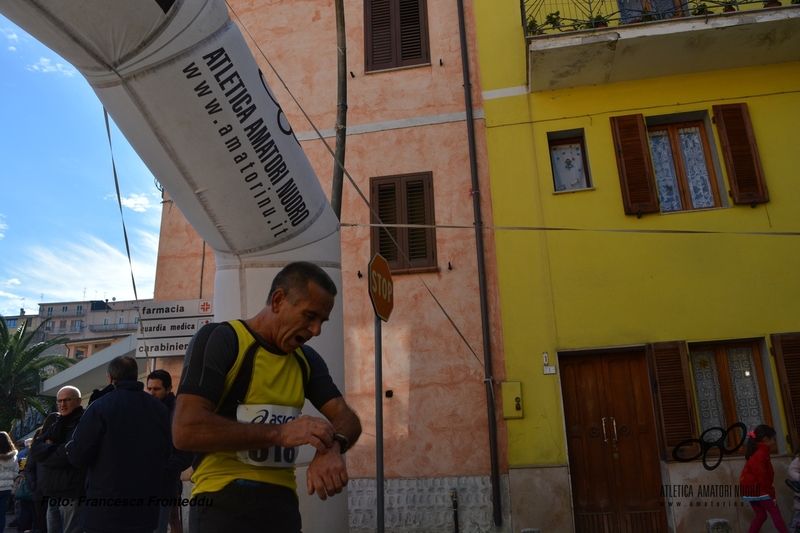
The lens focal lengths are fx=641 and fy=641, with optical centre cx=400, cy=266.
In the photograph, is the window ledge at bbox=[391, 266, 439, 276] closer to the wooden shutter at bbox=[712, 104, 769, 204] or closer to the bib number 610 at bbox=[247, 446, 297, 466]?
the wooden shutter at bbox=[712, 104, 769, 204]

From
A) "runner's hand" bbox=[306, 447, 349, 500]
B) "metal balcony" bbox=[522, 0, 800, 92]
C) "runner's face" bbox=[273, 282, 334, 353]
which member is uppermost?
"metal balcony" bbox=[522, 0, 800, 92]

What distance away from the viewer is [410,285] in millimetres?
9789

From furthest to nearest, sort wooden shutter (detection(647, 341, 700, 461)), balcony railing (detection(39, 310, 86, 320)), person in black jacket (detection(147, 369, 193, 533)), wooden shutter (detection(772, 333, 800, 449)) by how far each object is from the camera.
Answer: balcony railing (detection(39, 310, 86, 320)) < wooden shutter (detection(647, 341, 700, 461)) < wooden shutter (detection(772, 333, 800, 449)) < person in black jacket (detection(147, 369, 193, 533))

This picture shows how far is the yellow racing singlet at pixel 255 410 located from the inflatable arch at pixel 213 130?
2066mm

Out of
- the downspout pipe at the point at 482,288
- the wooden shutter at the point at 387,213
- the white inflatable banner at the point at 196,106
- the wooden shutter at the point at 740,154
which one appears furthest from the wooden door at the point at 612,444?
the white inflatable banner at the point at 196,106

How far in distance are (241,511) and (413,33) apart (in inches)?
403

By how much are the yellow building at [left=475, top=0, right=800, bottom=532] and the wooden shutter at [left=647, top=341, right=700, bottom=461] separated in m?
0.02

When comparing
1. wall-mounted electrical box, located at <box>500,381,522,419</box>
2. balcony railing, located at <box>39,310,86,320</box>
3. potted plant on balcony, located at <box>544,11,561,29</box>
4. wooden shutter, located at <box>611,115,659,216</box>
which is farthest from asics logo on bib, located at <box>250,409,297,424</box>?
balcony railing, located at <box>39,310,86,320</box>

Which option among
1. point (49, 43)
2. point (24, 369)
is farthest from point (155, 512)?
point (24, 369)

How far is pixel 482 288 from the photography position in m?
9.48

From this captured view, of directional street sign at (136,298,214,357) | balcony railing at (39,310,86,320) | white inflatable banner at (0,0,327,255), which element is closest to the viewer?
white inflatable banner at (0,0,327,255)

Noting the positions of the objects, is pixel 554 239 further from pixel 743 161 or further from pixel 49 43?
pixel 49 43

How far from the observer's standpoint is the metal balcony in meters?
9.30

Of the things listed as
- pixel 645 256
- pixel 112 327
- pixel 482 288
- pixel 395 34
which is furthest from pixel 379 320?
pixel 112 327
